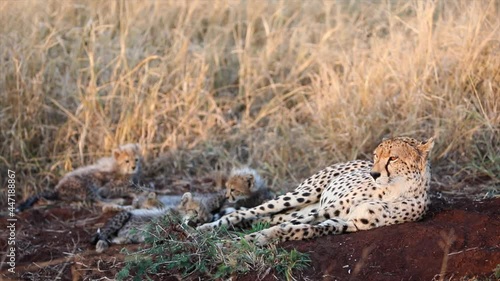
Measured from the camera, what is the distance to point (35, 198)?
251 inches

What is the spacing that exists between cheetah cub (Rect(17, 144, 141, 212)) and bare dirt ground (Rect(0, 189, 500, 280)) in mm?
931

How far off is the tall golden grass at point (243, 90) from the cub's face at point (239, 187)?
60 centimetres

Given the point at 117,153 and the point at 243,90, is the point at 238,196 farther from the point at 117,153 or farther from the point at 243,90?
the point at 243,90

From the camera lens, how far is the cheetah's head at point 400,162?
4.85 m

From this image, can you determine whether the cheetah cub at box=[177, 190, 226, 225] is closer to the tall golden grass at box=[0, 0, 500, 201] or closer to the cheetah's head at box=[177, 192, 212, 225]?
the cheetah's head at box=[177, 192, 212, 225]

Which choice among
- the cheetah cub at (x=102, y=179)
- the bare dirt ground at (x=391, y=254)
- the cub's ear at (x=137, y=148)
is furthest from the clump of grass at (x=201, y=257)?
the cub's ear at (x=137, y=148)

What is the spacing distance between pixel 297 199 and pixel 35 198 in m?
2.03

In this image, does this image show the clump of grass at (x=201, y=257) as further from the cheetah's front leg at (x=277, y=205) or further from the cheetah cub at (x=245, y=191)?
the cheetah cub at (x=245, y=191)

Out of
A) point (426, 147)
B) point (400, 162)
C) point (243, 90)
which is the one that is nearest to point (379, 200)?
point (400, 162)

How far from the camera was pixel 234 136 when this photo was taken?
23.5 feet

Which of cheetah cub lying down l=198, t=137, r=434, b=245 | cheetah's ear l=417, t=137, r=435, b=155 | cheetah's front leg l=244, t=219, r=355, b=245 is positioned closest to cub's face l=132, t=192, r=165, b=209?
cheetah cub lying down l=198, t=137, r=434, b=245

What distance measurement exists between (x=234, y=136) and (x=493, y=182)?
2.16m

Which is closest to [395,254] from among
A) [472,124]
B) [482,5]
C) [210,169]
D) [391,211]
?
[391,211]

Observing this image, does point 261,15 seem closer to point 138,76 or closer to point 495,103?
point 138,76
